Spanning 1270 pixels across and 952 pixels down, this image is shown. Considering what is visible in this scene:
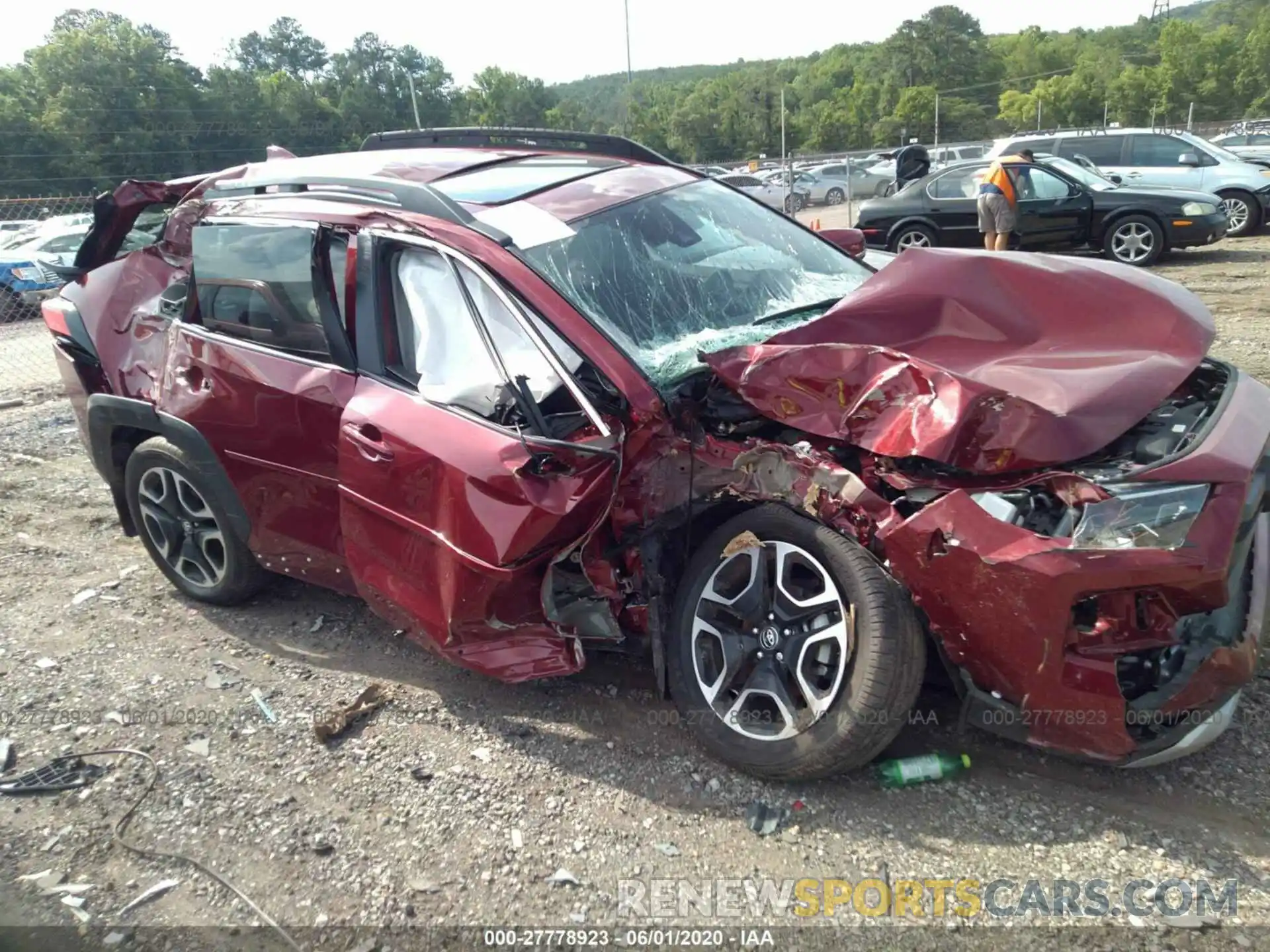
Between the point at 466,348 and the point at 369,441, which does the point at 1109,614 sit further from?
the point at 369,441

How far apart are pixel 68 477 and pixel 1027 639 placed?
6.55m

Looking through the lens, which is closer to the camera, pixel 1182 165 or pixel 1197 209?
pixel 1197 209

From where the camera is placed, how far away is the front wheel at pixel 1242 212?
1337 centimetres

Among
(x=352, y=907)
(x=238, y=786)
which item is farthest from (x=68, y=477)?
(x=352, y=907)

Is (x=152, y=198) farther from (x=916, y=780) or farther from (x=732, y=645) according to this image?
(x=916, y=780)

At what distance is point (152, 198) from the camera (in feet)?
15.6

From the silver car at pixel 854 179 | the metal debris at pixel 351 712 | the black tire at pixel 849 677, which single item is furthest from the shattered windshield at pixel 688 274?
the silver car at pixel 854 179

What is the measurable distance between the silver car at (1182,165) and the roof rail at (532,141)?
10.7 m

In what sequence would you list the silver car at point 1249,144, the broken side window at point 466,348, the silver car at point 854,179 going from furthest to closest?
1. the silver car at point 854,179
2. the silver car at point 1249,144
3. the broken side window at point 466,348

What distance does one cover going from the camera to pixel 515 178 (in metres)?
3.79

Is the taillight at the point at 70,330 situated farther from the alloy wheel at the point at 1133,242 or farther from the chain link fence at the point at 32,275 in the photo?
the alloy wheel at the point at 1133,242

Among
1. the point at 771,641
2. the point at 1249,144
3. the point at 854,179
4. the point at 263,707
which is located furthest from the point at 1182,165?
the point at 854,179

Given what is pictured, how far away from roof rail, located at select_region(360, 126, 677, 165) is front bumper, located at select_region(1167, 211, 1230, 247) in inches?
373

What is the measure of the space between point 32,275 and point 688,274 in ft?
51.3
